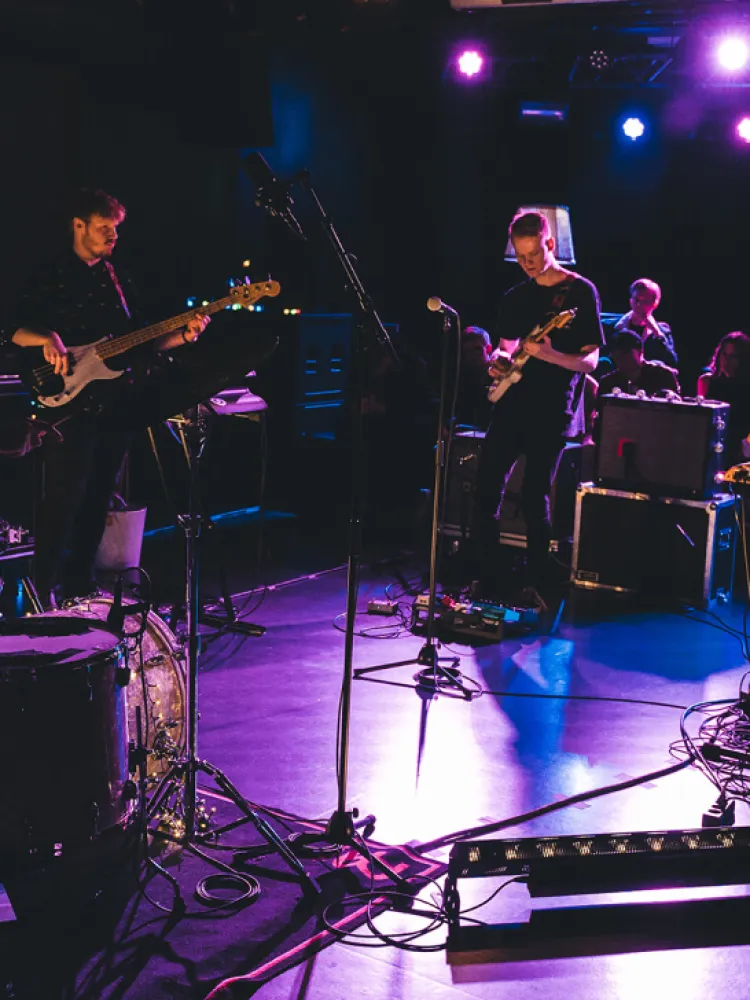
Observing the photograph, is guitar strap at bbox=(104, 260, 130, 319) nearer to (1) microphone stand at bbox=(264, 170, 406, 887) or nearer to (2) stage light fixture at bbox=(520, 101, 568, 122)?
(1) microphone stand at bbox=(264, 170, 406, 887)

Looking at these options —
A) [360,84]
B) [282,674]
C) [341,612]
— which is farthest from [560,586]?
[360,84]

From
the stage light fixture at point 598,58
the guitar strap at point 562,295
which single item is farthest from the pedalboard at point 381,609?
the stage light fixture at point 598,58

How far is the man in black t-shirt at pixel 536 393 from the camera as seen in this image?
598 centimetres

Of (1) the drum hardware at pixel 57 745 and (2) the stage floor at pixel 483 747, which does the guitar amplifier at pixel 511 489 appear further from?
(1) the drum hardware at pixel 57 745

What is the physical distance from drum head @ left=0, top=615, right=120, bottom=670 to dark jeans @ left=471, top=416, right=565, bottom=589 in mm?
3351

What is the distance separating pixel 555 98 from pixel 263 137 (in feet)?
8.89

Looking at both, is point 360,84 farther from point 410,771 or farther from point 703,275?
point 410,771

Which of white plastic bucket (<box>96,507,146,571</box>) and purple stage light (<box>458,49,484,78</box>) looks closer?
white plastic bucket (<box>96,507,146,571</box>)

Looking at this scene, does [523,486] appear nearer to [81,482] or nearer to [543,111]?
[81,482]

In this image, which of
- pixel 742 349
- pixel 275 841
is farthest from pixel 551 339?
pixel 275 841

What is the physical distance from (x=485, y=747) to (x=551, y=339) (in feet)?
7.87

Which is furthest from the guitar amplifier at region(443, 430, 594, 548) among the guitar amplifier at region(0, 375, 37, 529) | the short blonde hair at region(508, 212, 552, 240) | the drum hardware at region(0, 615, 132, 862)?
the drum hardware at region(0, 615, 132, 862)

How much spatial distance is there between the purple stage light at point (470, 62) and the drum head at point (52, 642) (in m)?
7.28

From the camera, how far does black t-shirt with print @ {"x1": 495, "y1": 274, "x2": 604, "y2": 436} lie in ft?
19.6
